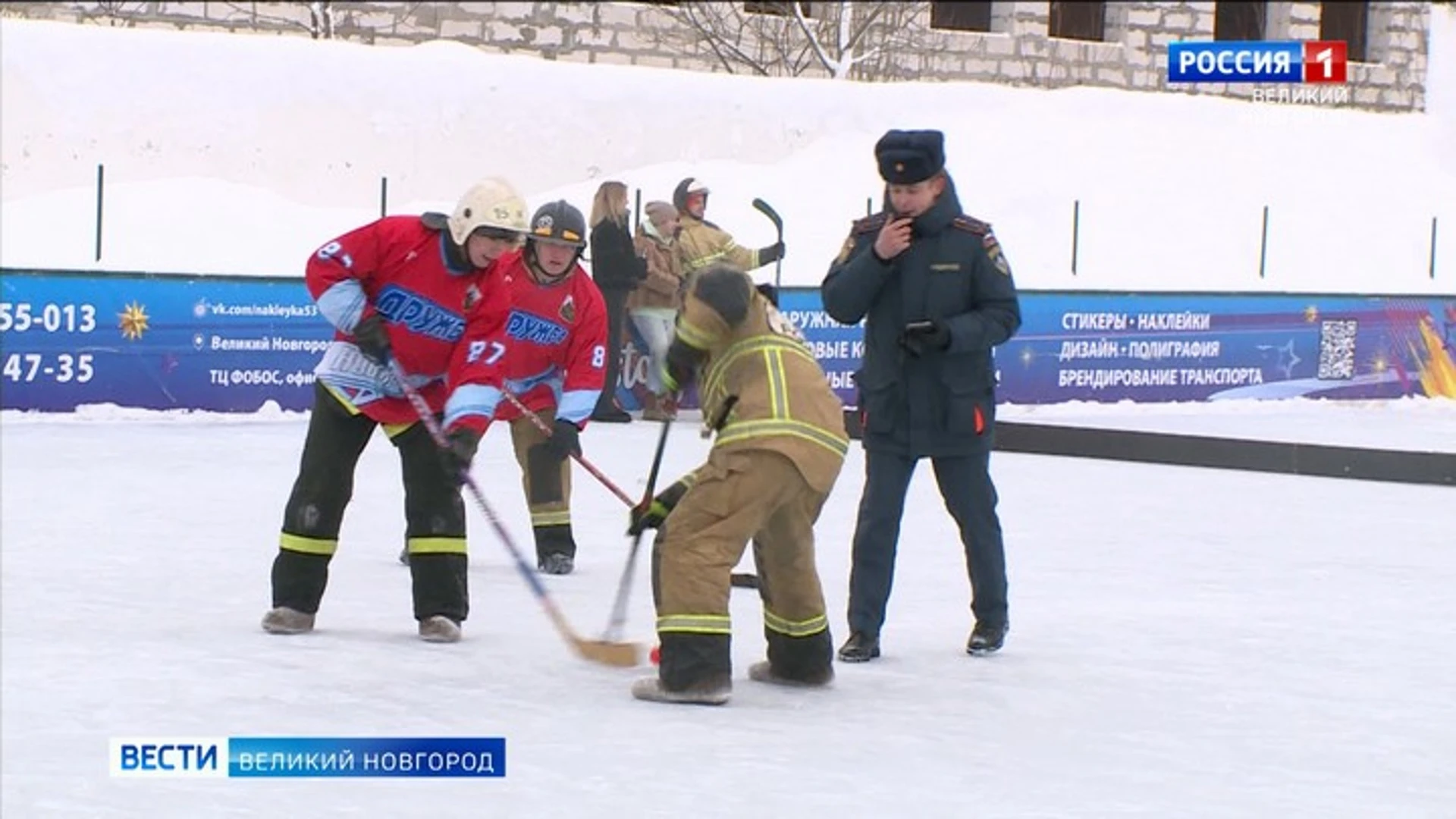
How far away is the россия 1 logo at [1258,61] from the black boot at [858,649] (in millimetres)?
25922

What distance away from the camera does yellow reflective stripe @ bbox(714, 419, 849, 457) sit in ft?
23.6

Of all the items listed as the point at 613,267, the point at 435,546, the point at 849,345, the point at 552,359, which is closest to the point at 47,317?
the point at 613,267

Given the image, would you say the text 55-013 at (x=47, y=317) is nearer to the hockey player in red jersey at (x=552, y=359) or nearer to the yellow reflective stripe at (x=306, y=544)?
the hockey player in red jersey at (x=552, y=359)

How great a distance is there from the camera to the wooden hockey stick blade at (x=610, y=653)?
305 inches

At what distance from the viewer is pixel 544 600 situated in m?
8.09

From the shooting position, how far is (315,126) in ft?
81.5

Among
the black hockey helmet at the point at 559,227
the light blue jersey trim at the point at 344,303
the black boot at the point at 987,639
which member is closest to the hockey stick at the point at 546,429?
the black hockey helmet at the point at 559,227

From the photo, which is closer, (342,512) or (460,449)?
(460,449)

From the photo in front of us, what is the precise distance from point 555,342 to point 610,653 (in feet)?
7.56

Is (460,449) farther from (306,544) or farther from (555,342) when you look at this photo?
(555,342)

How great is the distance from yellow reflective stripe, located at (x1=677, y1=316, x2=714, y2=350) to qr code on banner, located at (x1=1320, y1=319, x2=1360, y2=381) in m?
13.8

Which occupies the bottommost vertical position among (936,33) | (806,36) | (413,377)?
(413,377)

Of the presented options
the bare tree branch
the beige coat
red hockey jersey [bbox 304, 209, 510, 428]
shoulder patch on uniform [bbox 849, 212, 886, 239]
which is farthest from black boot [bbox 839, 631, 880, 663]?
the bare tree branch

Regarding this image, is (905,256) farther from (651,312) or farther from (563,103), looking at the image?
(563,103)
